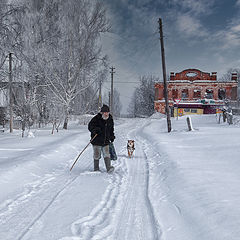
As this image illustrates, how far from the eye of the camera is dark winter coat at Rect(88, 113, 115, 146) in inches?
229

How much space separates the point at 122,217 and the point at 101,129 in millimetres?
3016

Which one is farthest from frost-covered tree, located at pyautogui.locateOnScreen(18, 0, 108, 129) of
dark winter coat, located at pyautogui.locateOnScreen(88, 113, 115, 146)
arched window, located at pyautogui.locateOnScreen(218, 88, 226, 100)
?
arched window, located at pyautogui.locateOnScreen(218, 88, 226, 100)

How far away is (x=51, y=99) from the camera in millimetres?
19109

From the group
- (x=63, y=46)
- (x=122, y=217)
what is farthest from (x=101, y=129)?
(x=63, y=46)

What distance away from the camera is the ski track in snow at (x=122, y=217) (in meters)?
2.67

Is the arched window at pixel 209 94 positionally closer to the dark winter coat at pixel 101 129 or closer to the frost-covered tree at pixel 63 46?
the frost-covered tree at pixel 63 46

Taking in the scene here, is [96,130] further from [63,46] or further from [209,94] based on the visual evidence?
[209,94]

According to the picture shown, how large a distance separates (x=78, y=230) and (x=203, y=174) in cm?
328

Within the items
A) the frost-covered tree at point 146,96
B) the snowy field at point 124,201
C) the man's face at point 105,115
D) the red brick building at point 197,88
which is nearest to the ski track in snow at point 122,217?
the snowy field at point 124,201

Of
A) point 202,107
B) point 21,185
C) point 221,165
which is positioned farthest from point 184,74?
point 21,185

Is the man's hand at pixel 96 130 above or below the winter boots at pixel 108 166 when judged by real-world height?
above

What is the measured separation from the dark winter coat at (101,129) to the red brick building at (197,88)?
104ft

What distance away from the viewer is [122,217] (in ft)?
10.3

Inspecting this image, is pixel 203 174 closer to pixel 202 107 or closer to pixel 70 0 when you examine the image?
pixel 70 0
